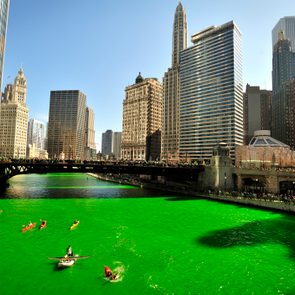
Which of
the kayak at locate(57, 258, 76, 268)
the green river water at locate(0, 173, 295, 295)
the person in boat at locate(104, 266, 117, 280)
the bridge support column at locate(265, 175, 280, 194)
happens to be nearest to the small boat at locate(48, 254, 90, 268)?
the kayak at locate(57, 258, 76, 268)

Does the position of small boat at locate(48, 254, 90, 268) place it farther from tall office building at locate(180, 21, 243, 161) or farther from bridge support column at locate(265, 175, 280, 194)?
tall office building at locate(180, 21, 243, 161)

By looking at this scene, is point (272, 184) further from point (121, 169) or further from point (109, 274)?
point (109, 274)

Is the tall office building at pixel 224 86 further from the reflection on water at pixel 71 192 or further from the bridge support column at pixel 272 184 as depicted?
the bridge support column at pixel 272 184

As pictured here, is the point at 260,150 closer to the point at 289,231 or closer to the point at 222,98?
the point at 222,98

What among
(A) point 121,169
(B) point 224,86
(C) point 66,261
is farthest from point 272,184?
(B) point 224,86

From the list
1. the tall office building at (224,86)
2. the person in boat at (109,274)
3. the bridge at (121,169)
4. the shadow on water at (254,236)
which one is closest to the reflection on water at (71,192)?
the bridge at (121,169)
